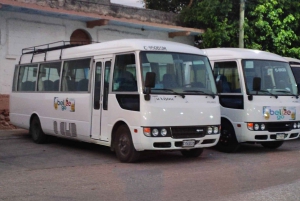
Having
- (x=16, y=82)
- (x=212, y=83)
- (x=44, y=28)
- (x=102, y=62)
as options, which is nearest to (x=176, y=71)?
(x=212, y=83)

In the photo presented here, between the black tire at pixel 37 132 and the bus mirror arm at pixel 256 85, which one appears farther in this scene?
the black tire at pixel 37 132

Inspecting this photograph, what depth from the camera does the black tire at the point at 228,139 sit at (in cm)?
1270

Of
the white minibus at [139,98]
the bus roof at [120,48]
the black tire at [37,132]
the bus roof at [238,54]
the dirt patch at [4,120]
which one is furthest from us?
the dirt patch at [4,120]

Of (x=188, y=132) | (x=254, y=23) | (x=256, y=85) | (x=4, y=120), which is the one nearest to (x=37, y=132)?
(x=4, y=120)

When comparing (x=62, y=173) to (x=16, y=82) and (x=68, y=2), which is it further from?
(x=68, y=2)

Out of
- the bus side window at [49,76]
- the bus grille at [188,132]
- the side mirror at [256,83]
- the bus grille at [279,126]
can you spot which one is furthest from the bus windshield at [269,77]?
the bus side window at [49,76]

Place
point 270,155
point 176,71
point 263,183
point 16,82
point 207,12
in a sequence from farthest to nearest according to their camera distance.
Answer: point 207,12, point 16,82, point 270,155, point 176,71, point 263,183

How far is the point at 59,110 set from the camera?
13133mm

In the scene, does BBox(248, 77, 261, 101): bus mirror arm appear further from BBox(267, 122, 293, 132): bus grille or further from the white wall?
the white wall

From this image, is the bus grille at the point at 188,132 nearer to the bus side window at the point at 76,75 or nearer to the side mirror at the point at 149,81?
the side mirror at the point at 149,81

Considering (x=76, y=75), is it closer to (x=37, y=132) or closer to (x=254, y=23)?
(x=37, y=132)

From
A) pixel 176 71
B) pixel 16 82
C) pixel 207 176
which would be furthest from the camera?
pixel 16 82

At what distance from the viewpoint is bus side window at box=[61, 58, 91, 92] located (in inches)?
481

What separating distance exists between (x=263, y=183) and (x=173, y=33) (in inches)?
572
